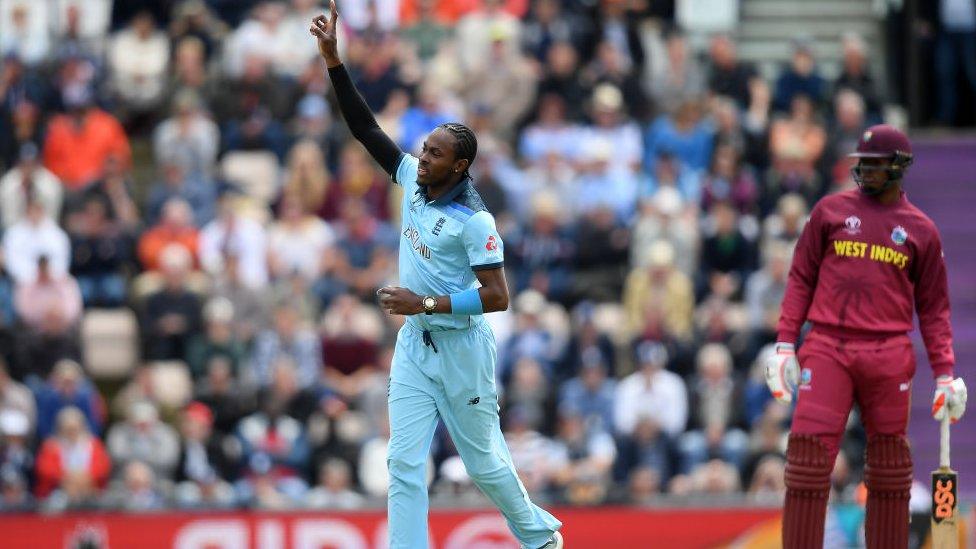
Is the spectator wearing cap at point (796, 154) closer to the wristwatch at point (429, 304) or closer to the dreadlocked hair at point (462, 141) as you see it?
the dreadlocked hair at point (462, 141)

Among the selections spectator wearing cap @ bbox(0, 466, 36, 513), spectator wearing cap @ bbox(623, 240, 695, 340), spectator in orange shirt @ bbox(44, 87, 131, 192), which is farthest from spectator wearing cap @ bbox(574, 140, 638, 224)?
spectator wearing cap @ bbox(0, 466, 36, 513)

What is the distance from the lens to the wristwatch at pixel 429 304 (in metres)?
9.34

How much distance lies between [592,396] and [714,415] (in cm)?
107

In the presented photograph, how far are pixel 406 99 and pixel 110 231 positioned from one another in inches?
125

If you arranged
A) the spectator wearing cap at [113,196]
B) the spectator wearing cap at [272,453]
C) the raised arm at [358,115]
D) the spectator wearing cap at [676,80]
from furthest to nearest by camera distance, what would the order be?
the spectator wearing cap at [676,80] < the spectator wearing cap at [113,196] < the spectator wearing cap at [272,453] < the raised arm at [358,115]

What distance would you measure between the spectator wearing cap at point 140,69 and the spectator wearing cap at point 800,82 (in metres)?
6.34

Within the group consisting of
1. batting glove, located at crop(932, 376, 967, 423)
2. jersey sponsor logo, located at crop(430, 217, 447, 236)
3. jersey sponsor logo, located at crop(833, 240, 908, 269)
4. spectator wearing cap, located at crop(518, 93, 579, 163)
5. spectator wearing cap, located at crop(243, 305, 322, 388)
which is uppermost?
spectator wearing cap, located at crop(518, 93, 579, 163)

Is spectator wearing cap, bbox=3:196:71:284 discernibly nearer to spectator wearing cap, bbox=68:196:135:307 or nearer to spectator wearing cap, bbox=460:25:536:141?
spectator wearing cap, bbox=68:196:135:307

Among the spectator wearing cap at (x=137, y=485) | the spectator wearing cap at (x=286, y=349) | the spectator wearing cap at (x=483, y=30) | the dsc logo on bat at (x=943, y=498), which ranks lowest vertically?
the spectator wearing cap at (x=137, y=485)

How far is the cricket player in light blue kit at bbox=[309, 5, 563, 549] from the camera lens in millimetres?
9562

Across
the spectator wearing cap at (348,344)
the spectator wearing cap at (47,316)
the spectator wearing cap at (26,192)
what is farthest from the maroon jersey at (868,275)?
the spectator wearing cap at (26,192)

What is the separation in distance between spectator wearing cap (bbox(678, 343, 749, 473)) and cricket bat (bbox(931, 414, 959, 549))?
5972 mm

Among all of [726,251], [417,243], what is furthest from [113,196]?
[417,243]

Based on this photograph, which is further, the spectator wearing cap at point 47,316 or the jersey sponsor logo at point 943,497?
the spectator wearing cap at point 47,316
